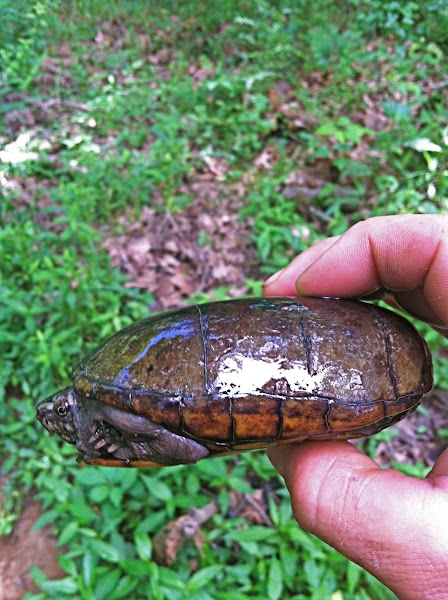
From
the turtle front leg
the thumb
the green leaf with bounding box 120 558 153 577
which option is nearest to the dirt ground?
the green leaf with bounding box 120 558 153 577

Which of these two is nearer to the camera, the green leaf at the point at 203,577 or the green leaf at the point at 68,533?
the green leaf at the point at 203,577

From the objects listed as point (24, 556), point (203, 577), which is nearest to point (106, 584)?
point (203, 577)

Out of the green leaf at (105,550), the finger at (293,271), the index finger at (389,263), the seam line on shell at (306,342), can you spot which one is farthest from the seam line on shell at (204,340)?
the green leaf at (105,550)

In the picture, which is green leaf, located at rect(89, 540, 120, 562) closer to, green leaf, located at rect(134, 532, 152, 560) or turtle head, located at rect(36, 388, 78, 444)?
green leaf, located at rect(134, 532, 152, 560)

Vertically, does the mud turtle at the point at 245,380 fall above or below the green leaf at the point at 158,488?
above

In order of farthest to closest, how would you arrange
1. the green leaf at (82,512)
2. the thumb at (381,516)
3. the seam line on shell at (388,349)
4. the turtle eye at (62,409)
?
1. the green leaf at (82,512)
2. the turtle eye at (62,409)
3. the seam line on shell at (388,349)
4. the thumb at (381,516)

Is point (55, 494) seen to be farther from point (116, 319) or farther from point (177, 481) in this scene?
point (116, 319)

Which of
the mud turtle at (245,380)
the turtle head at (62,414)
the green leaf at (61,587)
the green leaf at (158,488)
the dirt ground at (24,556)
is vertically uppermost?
the mud turtle at (245,380)

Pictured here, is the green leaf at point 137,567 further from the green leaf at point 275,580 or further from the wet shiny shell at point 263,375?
the wet shiny shell at point 263,375

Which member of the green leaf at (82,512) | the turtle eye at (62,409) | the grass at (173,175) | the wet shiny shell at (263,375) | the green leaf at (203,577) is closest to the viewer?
the wet shiny shell at (263,375)
